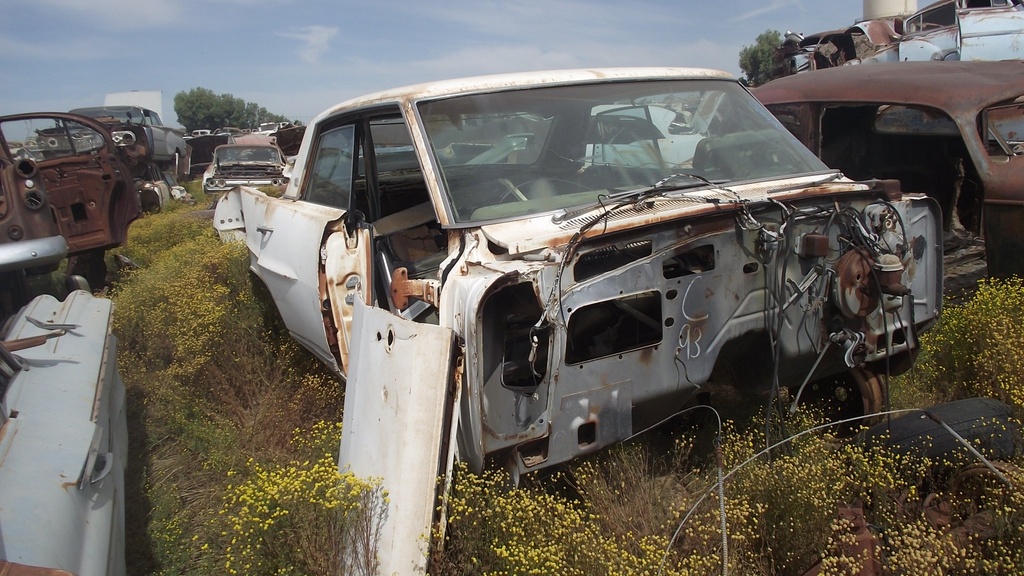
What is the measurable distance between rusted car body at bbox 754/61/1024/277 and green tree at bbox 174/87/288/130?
5024 centimetres

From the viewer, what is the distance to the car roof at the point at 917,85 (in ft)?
16.8

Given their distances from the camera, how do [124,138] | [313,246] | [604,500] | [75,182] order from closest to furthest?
[604,500], [313,246], [75,182], [124,138]

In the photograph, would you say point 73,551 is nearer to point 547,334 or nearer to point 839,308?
point 547,334

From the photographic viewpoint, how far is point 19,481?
246 centimetres

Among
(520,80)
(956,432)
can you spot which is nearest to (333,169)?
(520,80)

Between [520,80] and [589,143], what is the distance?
449 mm

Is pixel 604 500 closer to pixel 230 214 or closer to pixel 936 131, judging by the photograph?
pixel 230 214

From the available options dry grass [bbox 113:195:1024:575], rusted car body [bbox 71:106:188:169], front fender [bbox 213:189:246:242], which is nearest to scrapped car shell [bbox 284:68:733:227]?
dry grass [bbox 113:195:1024:575]

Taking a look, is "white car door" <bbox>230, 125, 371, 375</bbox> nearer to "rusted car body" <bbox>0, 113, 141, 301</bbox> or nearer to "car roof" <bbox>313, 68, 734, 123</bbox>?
"car roof" <bbox>313, 68, 734, 123</bbox>

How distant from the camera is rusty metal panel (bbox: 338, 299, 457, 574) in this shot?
2373 mm

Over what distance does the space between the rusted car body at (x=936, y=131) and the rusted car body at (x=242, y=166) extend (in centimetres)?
1032

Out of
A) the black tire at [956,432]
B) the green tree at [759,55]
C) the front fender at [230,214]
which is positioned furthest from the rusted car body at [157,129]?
the green tree at [759,55]

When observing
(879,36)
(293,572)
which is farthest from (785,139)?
(879,36)

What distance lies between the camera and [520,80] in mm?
3475
